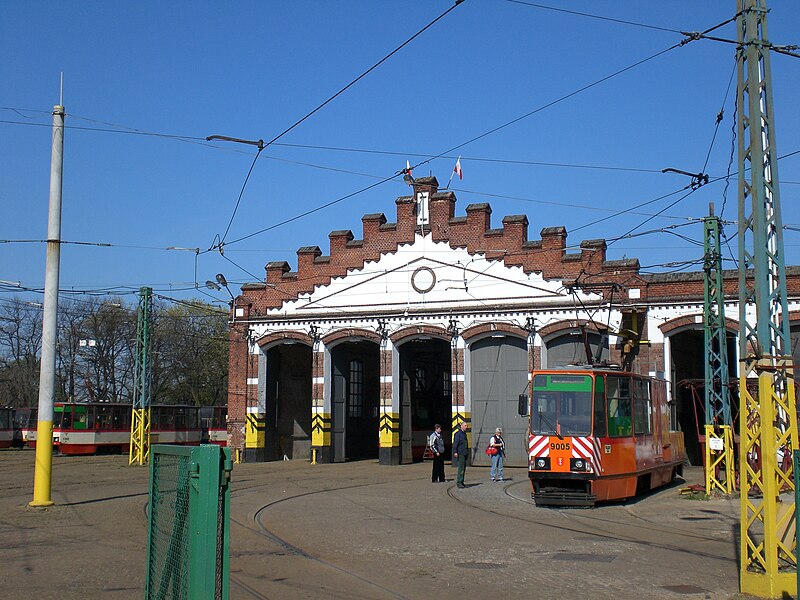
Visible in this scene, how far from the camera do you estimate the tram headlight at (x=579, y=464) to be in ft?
63.2

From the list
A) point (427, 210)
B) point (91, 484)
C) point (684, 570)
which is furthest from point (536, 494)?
point (427, 210)

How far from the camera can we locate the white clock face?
119ft

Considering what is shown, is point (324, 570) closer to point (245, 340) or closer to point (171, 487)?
point (171, 487)

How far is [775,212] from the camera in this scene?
11.0 m

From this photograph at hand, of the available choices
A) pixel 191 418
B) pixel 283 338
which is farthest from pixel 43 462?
pixel 191 418

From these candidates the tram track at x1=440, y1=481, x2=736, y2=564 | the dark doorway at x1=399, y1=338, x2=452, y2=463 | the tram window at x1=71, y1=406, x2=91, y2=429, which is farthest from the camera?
the tram window at x1=71, y1=406, x2=91, y2=429

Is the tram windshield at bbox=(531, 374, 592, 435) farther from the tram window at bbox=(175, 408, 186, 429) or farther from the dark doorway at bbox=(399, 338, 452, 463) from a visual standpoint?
the tram window at bbox=(175, 408, 186, 429)

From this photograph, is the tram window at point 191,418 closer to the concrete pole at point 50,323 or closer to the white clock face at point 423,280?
the white clock face at point 423,280

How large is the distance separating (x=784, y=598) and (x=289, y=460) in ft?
105

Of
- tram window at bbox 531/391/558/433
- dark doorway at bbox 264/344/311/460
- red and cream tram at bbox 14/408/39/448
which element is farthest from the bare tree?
tram window at bbox 531/391/558/433

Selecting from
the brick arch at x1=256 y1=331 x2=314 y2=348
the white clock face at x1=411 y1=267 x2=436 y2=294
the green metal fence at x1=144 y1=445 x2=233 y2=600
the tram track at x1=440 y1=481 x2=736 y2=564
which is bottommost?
the tram track at x1=440 y1=481 x2=736 y2=564

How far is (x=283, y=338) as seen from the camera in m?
38.8

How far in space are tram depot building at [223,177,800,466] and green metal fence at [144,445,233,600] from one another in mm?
27226

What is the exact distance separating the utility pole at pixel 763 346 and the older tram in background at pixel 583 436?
7.91 m
